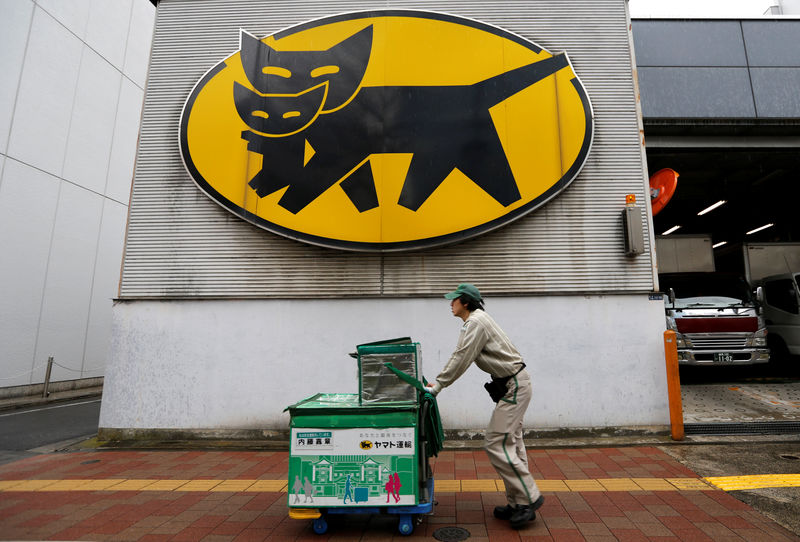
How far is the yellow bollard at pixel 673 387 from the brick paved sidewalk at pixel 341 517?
0.67 meters

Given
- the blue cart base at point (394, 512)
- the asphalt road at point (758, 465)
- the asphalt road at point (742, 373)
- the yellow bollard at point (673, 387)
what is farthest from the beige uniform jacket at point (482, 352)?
the asphalt road at point (742, 373)

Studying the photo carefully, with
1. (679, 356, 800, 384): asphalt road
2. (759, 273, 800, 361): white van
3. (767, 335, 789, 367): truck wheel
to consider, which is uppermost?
(759, 273, 800, 361): white van

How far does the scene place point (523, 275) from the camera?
6676mm

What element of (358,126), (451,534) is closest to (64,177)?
(358,126)

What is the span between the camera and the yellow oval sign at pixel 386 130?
6.63 m

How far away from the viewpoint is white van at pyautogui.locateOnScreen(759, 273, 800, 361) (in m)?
9.43

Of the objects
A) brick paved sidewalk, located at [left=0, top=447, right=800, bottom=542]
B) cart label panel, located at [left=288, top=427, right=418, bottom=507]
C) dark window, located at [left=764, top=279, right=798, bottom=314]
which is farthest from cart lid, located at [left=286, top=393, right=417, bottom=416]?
dark window, located at [left=764, top=279, right=798, bottom=314]

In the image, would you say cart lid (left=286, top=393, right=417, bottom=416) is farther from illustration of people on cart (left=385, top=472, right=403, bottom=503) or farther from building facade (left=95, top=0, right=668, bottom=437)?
building facade (left=95, top=0, right=668, bottom=437)

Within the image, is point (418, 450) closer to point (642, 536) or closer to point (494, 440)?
point (494, 440)

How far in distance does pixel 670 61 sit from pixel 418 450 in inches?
405

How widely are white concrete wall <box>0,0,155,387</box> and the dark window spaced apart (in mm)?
18490

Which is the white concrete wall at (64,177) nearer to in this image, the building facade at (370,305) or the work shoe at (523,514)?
the building facade at (370,305)

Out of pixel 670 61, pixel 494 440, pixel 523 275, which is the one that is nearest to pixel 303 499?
pixel 494 440

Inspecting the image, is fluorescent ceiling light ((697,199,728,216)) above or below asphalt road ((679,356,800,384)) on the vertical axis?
above
